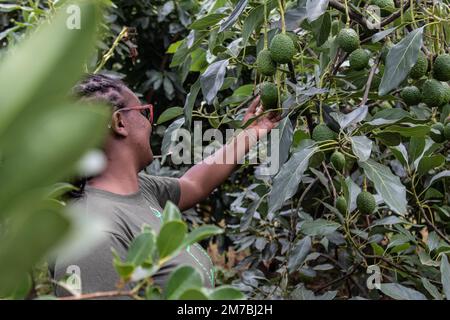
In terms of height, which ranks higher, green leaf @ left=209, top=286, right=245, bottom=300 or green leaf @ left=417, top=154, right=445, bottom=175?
green leaf @ left=209, top=286, right=245, bottom=300

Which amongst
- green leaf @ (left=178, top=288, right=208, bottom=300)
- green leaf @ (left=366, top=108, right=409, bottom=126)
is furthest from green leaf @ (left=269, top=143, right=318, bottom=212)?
green leaf @ (left=178, top=288, right=208, bottom=300)

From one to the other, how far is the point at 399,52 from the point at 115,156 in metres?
0.60

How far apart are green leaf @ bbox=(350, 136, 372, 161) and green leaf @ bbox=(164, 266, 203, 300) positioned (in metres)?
0.63

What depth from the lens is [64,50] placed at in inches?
6.8

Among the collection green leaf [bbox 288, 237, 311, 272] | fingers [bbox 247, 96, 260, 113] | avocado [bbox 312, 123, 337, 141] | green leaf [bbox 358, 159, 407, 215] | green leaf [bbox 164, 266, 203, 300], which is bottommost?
green leaf [bbox 288, 237, 311, 272]

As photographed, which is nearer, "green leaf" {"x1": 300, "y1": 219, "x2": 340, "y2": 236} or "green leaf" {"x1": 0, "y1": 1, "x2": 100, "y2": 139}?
"green leaf" {"x1": 0, "y1": 1, "x2": 100, "y2": 139}

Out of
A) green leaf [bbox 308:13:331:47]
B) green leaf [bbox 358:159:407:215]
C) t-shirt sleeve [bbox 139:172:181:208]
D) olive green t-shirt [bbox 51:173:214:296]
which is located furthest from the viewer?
t-shirt sleeve [bbox 139:172:181:208]

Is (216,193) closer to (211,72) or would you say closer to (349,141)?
(211,72)

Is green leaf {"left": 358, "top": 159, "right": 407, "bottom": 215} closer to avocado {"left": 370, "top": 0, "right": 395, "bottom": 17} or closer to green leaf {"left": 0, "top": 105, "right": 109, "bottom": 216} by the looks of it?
avocado {"left": 370, "top": 0, "right": 395, "bottom": 17}

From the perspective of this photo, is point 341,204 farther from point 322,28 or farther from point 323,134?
point 322,28

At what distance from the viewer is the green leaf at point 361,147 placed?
101 centimetres

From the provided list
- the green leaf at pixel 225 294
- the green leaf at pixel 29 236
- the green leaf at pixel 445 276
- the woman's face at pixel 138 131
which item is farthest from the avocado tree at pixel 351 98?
the green leaf at pixel 29 236

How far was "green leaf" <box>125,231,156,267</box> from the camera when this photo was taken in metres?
0.44
